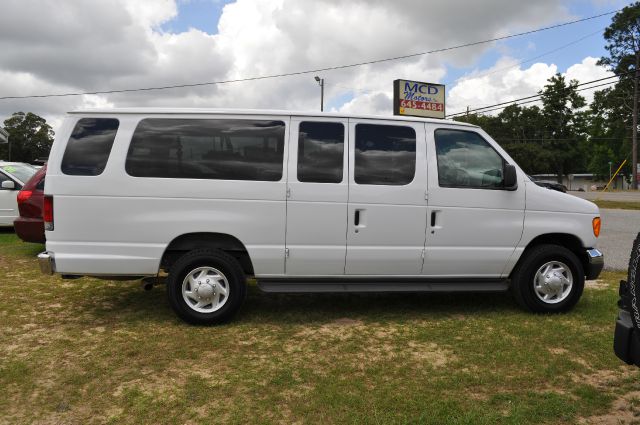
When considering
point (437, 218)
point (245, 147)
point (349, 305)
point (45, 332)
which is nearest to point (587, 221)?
point (437, 218)

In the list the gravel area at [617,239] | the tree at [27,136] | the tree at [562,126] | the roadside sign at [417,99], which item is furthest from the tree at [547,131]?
the tree at [27,136]

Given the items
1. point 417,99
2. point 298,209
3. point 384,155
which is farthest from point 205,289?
point 417,99

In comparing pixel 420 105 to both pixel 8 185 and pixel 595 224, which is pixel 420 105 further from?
pixel 595 224

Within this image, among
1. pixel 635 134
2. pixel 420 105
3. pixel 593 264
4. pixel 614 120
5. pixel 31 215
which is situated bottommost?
A: pixel 593 264

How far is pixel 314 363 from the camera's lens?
3941 mm

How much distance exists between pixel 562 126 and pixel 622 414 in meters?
77.0

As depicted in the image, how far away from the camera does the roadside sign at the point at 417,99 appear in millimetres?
24875

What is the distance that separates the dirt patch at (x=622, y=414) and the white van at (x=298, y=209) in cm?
188

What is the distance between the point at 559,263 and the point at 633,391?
188 centimetres

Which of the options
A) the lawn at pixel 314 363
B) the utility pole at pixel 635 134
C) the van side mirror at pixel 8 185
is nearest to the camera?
the lawn at pixel 314 363

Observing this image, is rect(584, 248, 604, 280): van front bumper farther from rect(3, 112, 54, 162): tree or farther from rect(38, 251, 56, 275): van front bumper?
rect(3, 112, 54, 162): tree

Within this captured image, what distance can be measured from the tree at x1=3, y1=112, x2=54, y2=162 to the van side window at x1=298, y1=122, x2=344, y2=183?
90.1 m

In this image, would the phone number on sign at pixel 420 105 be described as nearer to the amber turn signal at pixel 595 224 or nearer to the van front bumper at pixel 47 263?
the amber turn signal at pixel 595 224

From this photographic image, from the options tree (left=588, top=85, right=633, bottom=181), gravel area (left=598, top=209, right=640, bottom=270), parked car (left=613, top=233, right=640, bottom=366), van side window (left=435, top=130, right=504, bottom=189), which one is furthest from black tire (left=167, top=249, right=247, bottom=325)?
tree (left=588, top=85, right=633, bottom=181)
